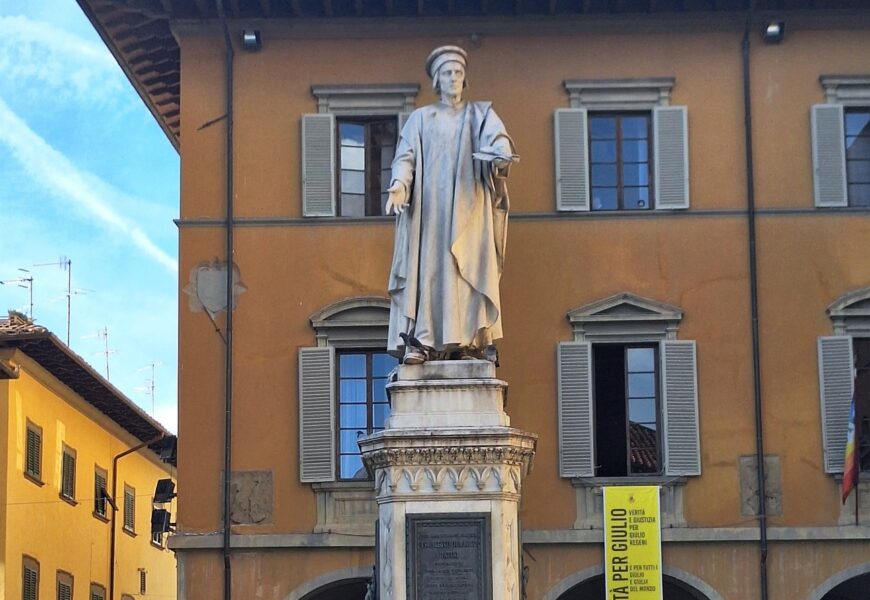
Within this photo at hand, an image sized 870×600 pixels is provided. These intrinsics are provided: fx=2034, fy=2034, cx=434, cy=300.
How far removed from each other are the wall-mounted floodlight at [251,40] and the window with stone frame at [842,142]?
709 centimetres

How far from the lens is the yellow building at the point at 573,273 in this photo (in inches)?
983

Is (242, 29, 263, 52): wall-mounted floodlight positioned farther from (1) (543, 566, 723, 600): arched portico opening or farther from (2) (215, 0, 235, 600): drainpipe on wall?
Answer: (1) (543, 566, 723, 600): arched portico opening

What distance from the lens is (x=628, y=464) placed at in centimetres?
2505

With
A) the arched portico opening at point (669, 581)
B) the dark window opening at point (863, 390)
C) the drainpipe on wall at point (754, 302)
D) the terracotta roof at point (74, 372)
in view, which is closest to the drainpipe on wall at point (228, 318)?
the arched portico opening at point (669, 581)

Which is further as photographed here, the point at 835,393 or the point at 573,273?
the point at 573,273

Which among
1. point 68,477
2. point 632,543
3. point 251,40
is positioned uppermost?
point 251,40

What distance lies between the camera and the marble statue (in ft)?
48.0

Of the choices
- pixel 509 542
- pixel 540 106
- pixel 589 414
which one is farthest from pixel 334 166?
pixel 509 542

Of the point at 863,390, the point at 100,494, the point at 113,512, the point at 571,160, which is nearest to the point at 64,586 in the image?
the point at 100,494

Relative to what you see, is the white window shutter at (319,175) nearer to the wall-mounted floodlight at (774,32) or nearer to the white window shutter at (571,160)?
the white window shutter at (571,160)

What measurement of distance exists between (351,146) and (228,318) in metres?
2.71

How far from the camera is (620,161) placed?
25.9 m

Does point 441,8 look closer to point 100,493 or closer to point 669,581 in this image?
point 669,581

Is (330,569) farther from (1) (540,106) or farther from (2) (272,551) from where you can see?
(1) (540,106)
